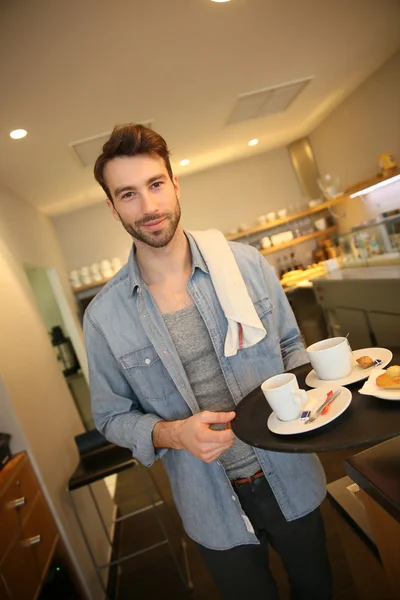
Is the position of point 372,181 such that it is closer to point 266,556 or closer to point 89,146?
point 89,146

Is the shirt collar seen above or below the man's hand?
above

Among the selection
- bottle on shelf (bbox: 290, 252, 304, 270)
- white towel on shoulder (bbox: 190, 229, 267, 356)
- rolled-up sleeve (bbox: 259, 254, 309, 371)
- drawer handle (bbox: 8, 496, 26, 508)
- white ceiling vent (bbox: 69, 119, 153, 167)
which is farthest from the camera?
bottle on shelf (bbox: 290, 252, 304, 270)

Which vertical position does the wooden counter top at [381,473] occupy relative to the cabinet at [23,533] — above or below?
above

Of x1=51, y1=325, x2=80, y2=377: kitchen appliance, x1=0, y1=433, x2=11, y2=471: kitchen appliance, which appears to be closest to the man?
x1=0, y1=433, x2=11, y2=471: kitchen appliance

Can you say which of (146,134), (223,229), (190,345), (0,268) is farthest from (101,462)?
(223,229)

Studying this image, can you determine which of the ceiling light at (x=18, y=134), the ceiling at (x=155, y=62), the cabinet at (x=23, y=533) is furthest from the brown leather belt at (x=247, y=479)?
the ceiling light at (x=18, y=134)

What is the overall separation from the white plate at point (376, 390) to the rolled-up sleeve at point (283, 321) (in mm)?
399

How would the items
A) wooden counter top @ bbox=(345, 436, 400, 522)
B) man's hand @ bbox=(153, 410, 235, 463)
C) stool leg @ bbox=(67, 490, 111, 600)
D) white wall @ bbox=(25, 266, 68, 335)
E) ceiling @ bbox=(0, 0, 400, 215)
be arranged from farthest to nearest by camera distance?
white wall @ bbox=(25, 266, 68, 335) → stool leg @ bbox=(67, 490, 111, 600) → ceiling @ bbox=(0, 0, 400, 215) → man's hand @ bbox=(153, 410, 235, 463) → wooden counter top @ bbox=(345, 436, 400, 522)

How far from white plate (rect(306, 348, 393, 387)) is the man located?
0.71 feet

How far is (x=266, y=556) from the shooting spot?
1.17 meters

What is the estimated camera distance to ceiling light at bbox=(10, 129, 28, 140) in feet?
8.40

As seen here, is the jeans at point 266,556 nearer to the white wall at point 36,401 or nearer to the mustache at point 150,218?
the mustache at point 150,218

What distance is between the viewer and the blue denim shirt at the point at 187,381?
1104 millimetres

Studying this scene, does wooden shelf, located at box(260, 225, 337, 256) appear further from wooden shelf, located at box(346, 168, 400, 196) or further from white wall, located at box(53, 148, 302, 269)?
wooden shelf, located at box(346, 168, 400, 196)
